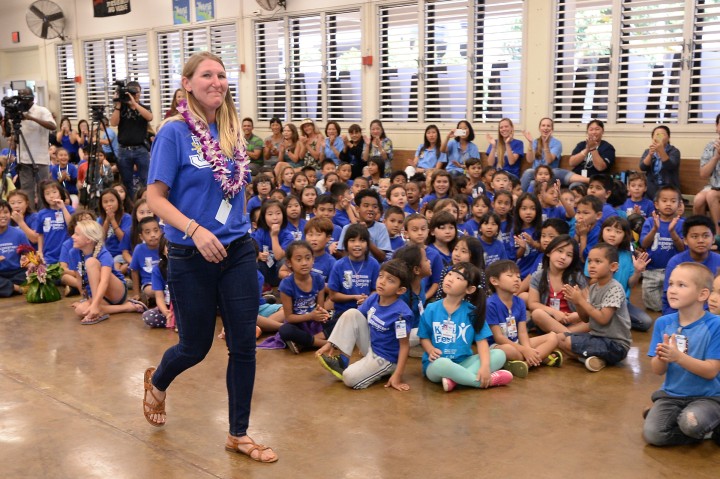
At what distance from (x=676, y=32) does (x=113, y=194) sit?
6.22 m

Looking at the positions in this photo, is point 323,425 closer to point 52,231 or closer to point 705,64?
point 52,231

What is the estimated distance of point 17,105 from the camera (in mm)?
8102

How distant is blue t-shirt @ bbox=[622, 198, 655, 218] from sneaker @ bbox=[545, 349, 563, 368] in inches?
116

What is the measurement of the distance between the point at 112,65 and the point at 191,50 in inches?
99.0

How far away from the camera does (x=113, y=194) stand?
645cm

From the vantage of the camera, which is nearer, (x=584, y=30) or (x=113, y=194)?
(x=113, y=194)

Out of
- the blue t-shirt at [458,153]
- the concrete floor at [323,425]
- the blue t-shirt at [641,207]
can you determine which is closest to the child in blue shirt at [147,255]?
the concrete floor at [323,425]

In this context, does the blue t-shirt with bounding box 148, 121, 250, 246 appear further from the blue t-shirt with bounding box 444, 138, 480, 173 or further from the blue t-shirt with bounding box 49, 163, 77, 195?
the blue t-shirt with bounding box 49, 163, 77, 195

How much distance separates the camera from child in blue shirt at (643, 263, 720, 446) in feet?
10.3

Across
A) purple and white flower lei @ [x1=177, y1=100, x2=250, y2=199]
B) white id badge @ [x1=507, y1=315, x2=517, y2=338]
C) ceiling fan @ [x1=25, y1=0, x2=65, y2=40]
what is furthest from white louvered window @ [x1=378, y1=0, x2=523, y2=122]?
ceiling fan @ [x1=25, y1=0, x2=65, y2=40]

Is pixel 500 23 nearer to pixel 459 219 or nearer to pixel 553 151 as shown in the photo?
pixel 553 151

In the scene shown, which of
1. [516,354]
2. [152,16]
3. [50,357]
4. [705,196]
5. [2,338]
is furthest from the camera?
[152,16]

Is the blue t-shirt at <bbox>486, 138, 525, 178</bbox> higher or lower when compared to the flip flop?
higher

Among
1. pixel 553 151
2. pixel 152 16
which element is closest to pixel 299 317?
pixel 553 151
